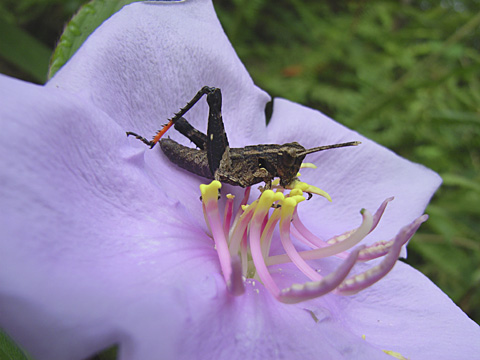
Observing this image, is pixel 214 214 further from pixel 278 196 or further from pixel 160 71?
pixel 160 71

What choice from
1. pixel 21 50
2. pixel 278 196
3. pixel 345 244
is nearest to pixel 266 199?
pixel 278 196

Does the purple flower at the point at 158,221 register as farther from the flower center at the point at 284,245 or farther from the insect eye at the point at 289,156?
the insect eye at the point at 289,156

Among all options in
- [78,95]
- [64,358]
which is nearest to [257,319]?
[64,358]

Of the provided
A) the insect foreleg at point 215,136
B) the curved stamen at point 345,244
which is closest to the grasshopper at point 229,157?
the insect foreleg at point 215,136

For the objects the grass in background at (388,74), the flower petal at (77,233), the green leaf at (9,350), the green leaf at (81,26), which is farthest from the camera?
the grass in background at (388,74)

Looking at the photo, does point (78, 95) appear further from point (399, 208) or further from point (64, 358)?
point (399, 208)

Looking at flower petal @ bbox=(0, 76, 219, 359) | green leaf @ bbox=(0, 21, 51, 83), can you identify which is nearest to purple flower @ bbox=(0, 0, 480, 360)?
flower petal @ bbox=(0, 76, 219, 359)
